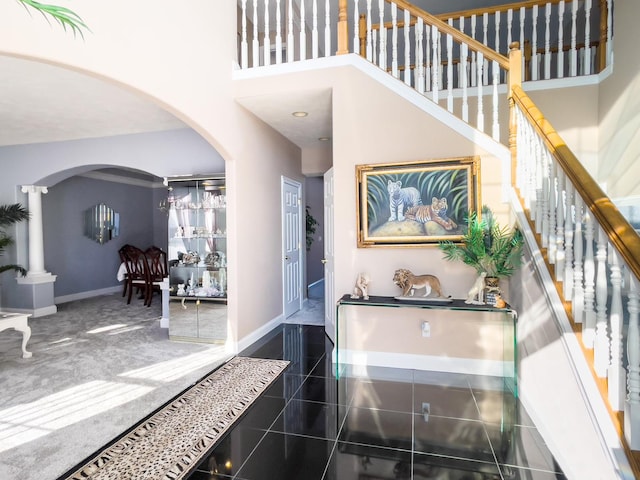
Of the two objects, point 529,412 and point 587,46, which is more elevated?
point 587,46

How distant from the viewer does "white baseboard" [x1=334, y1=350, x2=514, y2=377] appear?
124 inches

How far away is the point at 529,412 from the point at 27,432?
3541 millimetres

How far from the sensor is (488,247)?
114 inches

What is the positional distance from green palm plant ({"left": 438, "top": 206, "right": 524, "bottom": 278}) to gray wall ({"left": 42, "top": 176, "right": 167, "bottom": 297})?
7337mm

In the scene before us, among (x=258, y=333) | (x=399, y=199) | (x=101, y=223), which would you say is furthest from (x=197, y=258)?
(x=101, y=223)

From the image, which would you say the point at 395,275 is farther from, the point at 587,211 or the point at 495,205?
the point at 587,211

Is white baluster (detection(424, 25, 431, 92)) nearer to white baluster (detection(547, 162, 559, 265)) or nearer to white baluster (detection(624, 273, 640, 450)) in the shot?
white baluster (detection(547, 162, 559, 265))

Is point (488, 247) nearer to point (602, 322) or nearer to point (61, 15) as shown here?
point (602, 322)

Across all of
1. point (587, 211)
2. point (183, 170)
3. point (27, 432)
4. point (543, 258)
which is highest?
point (183, 170)

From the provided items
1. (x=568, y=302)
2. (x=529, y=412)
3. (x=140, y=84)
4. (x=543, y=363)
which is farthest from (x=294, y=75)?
(x=529, y=412)

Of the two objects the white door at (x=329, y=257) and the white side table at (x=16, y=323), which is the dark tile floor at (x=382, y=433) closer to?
the white door at (x=329, y=257)

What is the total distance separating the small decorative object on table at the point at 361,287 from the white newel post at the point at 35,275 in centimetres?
555

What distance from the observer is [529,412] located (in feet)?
8.17

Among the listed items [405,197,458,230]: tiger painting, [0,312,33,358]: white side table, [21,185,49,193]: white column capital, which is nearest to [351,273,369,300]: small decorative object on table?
[405,197,458,230]: tiger painting
